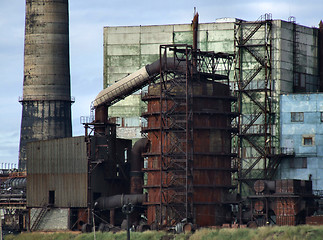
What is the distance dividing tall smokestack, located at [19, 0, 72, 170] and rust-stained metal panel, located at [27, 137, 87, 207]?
26258mm

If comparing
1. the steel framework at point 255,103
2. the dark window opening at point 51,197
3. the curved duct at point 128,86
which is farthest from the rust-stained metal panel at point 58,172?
the steel framework at point 255,103

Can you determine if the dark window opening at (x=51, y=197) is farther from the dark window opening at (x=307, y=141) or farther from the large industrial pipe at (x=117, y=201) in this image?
the dark window opening at (x=307, y=141)

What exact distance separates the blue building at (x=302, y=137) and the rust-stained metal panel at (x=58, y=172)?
20529 millimetres

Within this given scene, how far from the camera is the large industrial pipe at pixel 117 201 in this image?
77.2 metres

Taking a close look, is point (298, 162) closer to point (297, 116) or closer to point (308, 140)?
point (308, 140)

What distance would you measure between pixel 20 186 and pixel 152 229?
22019 millimetres

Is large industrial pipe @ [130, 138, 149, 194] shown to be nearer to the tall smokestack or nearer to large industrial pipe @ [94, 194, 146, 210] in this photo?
large industrial pipe @ [94, 194, 146, 210]

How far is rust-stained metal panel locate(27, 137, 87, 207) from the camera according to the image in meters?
79.1

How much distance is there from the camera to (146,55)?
312ft

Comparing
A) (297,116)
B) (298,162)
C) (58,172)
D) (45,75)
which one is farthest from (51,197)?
(45,75)

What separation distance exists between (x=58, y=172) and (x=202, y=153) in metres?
14.2

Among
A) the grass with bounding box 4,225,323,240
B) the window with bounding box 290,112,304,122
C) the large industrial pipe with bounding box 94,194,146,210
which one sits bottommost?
the grass with bounding box 4,225,323,240

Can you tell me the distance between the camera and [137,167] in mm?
78938

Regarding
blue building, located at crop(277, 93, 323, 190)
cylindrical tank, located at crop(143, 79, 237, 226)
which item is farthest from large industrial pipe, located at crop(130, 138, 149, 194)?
blue building, located at crop(277, 93, 323, 190)
